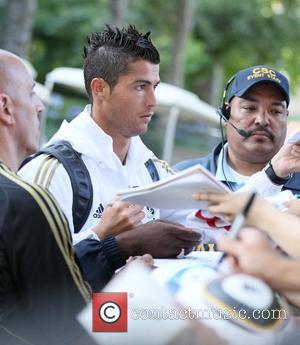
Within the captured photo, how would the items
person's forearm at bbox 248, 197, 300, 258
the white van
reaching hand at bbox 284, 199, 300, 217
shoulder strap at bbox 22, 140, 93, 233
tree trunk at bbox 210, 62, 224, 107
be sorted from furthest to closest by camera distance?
tree trunk at bbox 210, 62, 224, 107, the white van, shoulder strap at bbox 22, 140, 93, 233, reaching hand at bbox 284, 199, 300, 217, person's forearm at bbox 248, 197, 300, 258

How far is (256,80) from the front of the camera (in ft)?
11.7

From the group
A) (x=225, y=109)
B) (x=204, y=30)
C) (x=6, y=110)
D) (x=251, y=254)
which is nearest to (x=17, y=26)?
(x=225, y=109)

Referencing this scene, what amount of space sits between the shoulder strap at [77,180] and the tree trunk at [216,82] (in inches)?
1061

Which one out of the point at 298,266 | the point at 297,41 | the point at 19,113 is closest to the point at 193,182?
the point at 298,266

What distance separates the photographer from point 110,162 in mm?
2885

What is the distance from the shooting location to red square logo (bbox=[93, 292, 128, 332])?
2.02m

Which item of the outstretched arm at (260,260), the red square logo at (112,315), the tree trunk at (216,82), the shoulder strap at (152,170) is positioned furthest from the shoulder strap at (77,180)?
the tree trunk at (216,82)

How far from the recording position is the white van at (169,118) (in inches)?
628

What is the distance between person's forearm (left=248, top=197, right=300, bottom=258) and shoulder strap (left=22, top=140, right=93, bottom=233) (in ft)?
2.92

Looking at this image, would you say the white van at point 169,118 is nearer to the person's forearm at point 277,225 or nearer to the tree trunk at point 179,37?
the tree trunk at point 179,37

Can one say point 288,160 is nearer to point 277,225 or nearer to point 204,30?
point 277,225

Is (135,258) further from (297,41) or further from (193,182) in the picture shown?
(297,41)

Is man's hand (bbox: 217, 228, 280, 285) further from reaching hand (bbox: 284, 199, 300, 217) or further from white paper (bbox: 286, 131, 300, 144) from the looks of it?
white paper (bbox: 286, 131, 300, 144)

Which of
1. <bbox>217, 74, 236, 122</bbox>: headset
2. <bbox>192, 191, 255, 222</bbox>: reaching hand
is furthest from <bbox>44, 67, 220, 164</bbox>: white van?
<bbox>192, 191, 255, 222</bbox>: reaching hand
